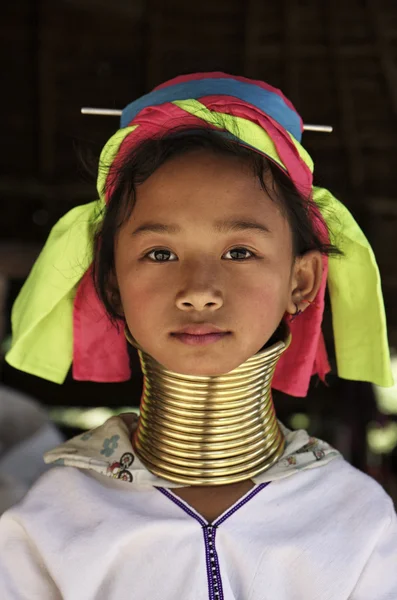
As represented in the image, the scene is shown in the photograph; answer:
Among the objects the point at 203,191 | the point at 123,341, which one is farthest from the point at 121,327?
the point at 203,191

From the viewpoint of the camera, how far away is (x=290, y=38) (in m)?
3.58


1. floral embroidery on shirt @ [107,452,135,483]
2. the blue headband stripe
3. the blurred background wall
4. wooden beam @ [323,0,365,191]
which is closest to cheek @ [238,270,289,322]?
the blue headband stripe

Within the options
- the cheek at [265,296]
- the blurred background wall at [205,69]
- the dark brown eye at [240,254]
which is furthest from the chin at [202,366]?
the blurred background wall at [205,69]

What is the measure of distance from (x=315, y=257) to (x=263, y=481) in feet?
1.87

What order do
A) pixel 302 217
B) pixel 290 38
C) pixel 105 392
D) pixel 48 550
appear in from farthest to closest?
pixel 105 392
pixel 290 38
pixel 302 217
pixel 48 550

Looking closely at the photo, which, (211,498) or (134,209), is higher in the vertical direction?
(134,209)

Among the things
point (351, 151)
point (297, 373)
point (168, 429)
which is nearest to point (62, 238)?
point (168, 429)

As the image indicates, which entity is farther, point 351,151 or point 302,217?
point 351,151

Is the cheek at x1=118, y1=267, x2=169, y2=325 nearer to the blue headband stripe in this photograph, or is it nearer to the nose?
the nose

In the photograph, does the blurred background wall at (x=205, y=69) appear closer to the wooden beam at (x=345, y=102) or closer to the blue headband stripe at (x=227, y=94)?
the wooden beam at (x=345, y=102)

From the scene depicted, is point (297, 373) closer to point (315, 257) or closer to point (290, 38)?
point (315, 257)

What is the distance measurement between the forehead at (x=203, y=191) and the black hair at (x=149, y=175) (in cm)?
2

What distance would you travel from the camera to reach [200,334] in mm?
1791

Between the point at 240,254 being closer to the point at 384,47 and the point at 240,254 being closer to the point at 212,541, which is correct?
the point at 212,541
